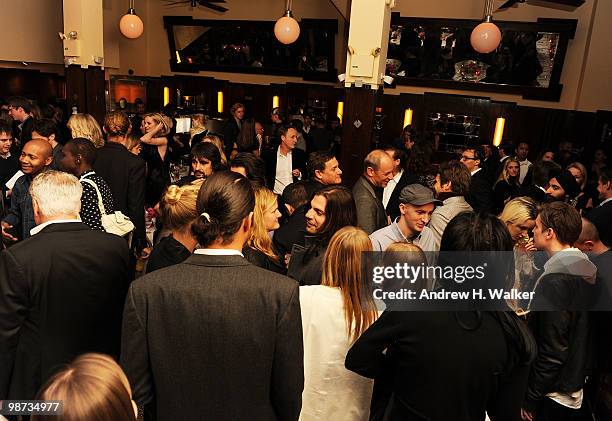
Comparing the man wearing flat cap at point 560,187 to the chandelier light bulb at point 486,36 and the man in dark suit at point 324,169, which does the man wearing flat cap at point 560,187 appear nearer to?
the man in dark suit at point 324,169

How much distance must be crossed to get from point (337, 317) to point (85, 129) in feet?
9.65

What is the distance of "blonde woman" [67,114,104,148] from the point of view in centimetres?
376

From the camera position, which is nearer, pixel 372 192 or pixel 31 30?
pixel 372 192

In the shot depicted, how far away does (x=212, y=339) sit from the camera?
1.41m

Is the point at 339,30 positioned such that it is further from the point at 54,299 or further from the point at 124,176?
the point at 54,299

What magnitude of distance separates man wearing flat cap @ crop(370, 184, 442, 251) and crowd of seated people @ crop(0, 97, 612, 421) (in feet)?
0.04

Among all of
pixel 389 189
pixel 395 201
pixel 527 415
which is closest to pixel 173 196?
pixel 527 415

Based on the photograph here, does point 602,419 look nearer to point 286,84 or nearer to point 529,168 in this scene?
point 529,168

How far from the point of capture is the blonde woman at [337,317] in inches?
72.4

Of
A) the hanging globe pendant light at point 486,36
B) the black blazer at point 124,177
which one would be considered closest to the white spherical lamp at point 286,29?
the hanging globe pendant light at point 486,36

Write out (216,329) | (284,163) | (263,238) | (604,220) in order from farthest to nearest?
(284,163) → (604,220) → (263,238) → (216,329)

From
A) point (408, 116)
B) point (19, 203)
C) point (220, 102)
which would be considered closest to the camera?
point (19, 203)

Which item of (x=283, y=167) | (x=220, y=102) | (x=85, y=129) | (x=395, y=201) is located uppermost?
(x=220, y=102)

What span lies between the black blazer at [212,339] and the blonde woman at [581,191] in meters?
3.89
